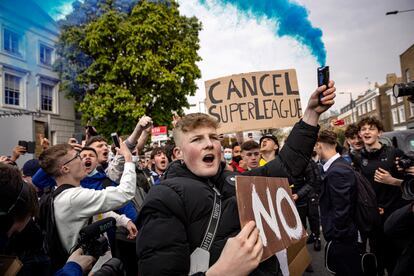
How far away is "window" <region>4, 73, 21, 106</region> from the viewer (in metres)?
14.8

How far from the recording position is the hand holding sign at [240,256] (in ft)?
4.42

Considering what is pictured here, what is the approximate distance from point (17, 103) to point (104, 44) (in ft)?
18.5

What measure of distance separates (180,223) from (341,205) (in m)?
2.44

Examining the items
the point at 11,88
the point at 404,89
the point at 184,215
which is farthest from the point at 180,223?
the point at 11,88

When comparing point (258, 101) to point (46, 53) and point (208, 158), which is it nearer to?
point (208, 158)

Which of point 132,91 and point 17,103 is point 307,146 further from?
point 132,91

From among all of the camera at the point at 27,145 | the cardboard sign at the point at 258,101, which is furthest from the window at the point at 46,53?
the cardboard sign at the point at 258,101

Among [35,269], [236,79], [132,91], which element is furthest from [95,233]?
[132,91]

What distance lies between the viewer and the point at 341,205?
135 inches

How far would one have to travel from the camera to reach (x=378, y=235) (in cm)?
370

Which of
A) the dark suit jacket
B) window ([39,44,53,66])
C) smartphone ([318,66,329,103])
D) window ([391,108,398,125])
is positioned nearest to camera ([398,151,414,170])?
the dark suit jacket

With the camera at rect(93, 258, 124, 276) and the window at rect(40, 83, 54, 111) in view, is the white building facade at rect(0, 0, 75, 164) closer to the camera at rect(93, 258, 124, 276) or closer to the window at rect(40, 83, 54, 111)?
the window at rect(40, 83, 54, 111)

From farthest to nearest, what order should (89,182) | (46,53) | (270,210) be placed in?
(46,53) → (89,182) → (270,210)

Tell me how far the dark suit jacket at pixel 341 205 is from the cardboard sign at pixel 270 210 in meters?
1.67
